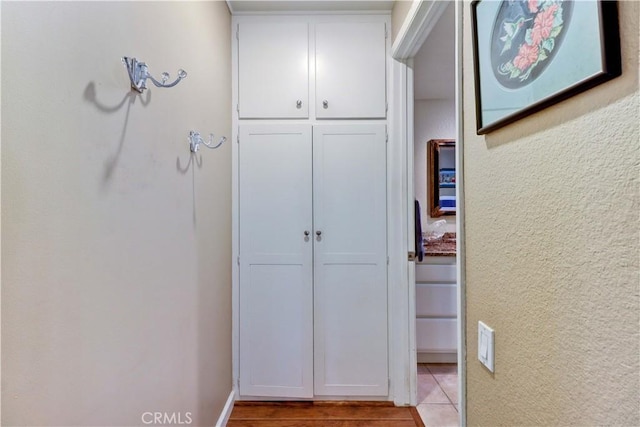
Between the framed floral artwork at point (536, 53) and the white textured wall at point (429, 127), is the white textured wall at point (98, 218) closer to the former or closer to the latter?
the framed floral artwork at point (536, 53)

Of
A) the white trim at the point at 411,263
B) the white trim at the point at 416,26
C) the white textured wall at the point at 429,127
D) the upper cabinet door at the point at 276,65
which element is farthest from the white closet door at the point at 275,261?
the white textured wall at the point at 429,127

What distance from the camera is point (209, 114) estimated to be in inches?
63.9

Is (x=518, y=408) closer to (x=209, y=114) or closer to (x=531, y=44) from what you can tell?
(x=531, y=44)

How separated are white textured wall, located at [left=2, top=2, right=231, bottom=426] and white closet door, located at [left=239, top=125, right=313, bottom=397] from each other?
0.55 m

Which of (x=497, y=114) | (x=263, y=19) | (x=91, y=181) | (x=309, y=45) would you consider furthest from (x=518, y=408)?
(x=263, y=19)

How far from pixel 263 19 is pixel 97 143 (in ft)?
5.45

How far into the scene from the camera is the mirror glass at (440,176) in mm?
3039

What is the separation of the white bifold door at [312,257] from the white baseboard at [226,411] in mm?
65

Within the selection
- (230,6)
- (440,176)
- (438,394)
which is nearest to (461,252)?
(438,394)

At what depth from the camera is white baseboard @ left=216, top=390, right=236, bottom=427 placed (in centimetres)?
172

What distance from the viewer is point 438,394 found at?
6.95 feet

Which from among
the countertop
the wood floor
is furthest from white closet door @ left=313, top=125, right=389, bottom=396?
the countertop

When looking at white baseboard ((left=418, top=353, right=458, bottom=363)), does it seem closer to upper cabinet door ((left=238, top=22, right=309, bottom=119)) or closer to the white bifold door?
the white bifold door

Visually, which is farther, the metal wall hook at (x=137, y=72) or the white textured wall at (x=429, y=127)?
the white textured wall at (x=429, y=127)
